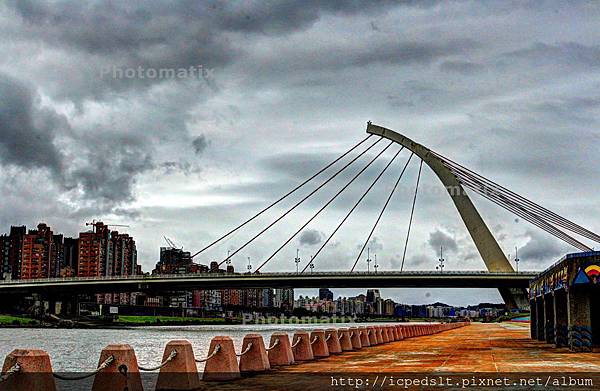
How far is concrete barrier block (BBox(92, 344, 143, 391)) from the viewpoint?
44.8 feet

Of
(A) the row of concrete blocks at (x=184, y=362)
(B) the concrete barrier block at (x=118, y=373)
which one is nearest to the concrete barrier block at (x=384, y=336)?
(A) the row of concrete blocks at (x=184, y=362)

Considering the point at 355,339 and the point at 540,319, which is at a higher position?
the point at 540,319

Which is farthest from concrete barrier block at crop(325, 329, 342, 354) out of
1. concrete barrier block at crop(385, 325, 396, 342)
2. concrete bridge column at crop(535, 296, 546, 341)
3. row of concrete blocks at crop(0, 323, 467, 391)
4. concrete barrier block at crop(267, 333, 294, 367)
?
concrete bridge column at crop(535, 296, 546, 341)

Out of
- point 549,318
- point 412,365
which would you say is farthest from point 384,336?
point 412,365

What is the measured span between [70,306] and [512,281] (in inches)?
3928

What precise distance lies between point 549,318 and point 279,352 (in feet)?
74.5

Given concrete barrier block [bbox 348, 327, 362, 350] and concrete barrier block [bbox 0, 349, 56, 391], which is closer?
concrete barrier block [bbox 0, 349, 56, 391]

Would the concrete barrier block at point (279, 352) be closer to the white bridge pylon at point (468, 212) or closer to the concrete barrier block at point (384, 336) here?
the concrete barrier block at point (384, 336)

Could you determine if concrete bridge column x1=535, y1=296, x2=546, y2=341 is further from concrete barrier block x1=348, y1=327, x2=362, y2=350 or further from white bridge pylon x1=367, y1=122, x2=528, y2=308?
white bridge pylon x1=367, y1=122, x2=528, y2=308

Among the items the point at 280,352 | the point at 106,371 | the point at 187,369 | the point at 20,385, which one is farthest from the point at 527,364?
the point at 20,385

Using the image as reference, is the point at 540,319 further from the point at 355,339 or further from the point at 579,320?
the point at 355,339

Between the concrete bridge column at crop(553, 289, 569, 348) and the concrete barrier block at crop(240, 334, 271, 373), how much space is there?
1750 centimetres

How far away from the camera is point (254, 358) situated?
19766 mm

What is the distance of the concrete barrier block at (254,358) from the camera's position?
19.6 metres
